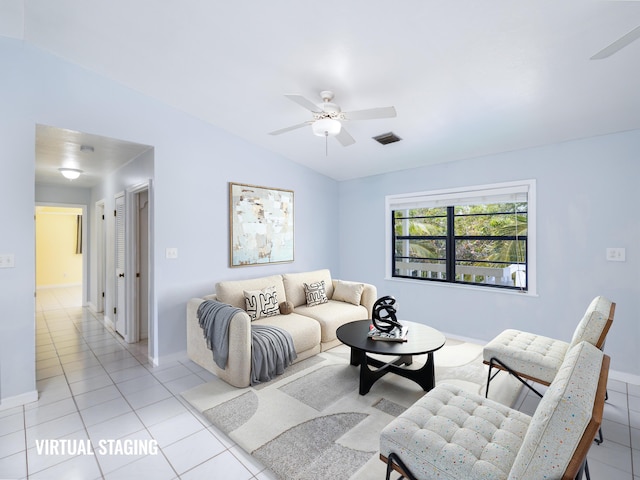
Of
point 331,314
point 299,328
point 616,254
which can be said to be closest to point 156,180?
point 299,328

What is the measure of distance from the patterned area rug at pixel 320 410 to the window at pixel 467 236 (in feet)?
3.74

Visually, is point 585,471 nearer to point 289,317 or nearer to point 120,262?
point 289,317

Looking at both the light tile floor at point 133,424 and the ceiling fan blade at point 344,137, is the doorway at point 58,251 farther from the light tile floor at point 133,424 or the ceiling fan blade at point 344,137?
the ceiling fan blade at point 344,137

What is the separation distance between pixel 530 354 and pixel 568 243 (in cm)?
163

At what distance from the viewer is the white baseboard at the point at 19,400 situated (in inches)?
101

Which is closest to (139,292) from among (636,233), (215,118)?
(215,118)

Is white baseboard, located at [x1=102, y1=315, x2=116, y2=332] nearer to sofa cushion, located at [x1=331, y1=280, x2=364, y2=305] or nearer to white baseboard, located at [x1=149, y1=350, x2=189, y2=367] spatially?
white baseboard, located at [x1=149, y1=350, x2=189, y2=367]

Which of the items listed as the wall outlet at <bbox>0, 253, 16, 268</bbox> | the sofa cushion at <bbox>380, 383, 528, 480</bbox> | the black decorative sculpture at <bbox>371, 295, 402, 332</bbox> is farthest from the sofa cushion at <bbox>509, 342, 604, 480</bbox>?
the wall outlet at <bbox>0, 253, 16, 268</bbox>

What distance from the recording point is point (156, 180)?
11.1ft

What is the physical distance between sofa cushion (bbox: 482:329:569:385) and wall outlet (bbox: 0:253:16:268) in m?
3.99

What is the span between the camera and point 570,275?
131 inches

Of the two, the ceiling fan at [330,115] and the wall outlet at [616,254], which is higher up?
the ceiling fan at [330,115]

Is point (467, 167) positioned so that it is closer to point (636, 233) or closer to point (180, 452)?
point (636, 233)

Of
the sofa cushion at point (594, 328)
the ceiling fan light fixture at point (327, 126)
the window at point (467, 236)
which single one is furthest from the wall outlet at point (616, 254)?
the ceiling fan light fixture at point (327, 126)
